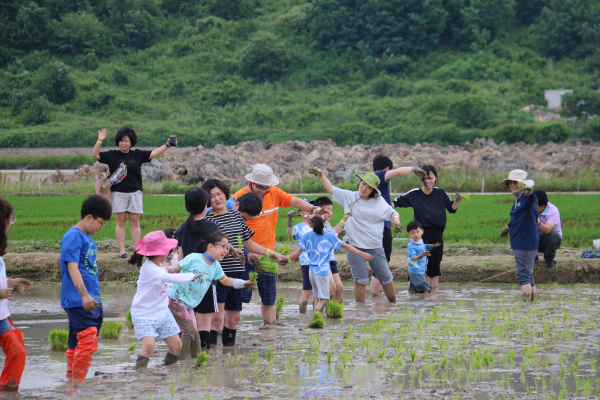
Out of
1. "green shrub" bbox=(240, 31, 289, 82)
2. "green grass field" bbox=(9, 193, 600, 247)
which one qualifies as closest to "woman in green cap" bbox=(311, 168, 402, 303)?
"green grass field" bbox=(9, 193, 600, 247)

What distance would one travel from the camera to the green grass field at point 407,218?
13128mm

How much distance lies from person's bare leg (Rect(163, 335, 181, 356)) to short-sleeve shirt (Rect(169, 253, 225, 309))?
32cm

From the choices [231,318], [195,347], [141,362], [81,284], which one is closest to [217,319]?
[231,318]

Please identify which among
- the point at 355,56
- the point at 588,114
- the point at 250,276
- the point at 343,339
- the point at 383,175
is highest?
the point at 355,56

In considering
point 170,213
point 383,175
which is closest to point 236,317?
point 383,175

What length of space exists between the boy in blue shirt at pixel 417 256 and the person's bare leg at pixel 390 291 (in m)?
0.69

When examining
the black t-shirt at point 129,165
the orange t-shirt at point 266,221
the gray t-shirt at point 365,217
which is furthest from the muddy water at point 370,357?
the black t-shirt at point 129,165

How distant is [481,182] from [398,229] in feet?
59.5

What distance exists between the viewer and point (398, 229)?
7.54 m

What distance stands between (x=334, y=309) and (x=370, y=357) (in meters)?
1.80

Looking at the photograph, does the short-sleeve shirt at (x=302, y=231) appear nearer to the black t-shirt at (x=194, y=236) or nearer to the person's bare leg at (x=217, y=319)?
the person's bare leg at (x=217, y=319)

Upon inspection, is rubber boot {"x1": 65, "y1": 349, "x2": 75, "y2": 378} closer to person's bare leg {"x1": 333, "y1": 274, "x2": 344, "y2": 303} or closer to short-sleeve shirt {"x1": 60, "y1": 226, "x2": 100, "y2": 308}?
short-sleeve shirt {"x1": 60, "y1": 226, "x2": 100, "y2": 308}

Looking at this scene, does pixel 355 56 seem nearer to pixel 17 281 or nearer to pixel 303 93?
pixel 303 93

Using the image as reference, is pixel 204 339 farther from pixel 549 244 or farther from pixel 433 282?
pixel 549 244
